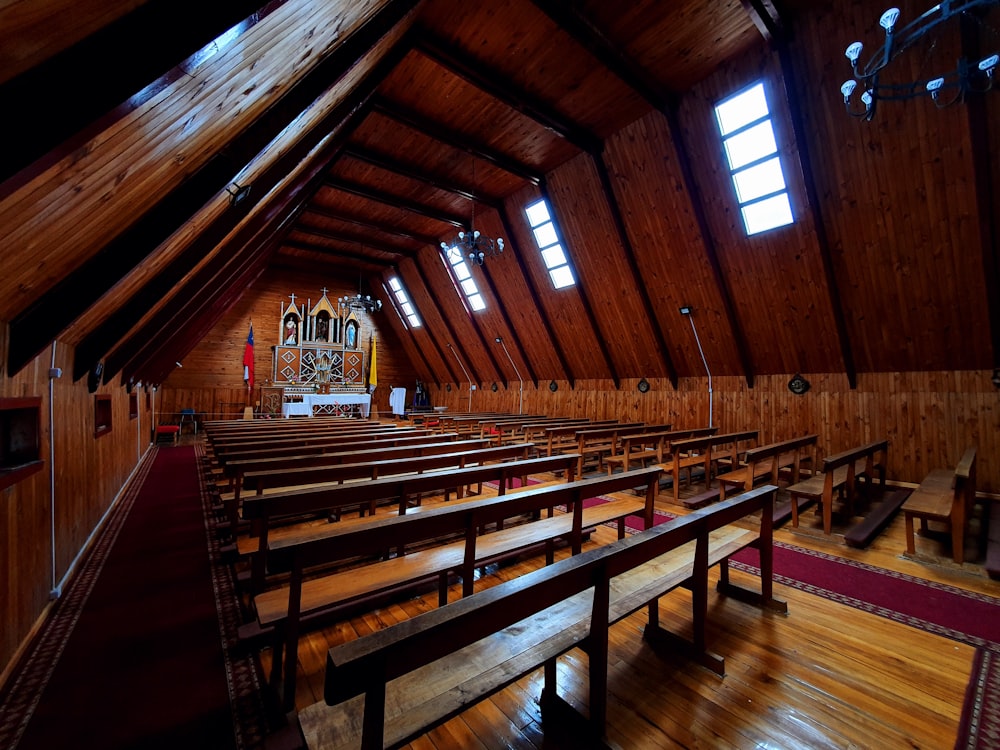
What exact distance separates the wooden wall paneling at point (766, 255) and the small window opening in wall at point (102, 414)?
310 inches

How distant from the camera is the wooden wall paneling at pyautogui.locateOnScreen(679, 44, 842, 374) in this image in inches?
205

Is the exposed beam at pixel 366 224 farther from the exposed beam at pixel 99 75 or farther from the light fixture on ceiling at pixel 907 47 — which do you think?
the light fixture on ceiling at pixel 907 47

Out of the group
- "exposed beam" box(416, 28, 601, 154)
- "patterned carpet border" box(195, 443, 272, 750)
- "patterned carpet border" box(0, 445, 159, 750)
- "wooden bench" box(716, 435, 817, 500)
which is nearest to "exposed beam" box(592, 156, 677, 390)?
"exposed beam" box(416, 28, 601, 154)

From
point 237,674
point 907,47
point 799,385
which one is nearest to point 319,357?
point 237,674

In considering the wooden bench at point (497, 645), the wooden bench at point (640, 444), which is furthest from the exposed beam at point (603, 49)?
the wooden bench at point (497, 645)

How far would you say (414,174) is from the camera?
793 centimetres

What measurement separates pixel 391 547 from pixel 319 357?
1325 cm

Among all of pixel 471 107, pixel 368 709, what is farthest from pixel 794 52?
pixel 368 709

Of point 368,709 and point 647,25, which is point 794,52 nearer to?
point 647,25

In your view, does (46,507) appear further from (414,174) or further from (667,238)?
(667,238)

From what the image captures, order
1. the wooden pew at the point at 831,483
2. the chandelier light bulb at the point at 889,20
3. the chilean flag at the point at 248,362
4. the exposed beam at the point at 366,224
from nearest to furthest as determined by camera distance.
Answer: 1. the chandelier light bulb at the point at 889,20
2. the wooden pew at the point at 831,483
3. the exposed beam at the point at 366,224
4. the chilean flag at the point at 248,362

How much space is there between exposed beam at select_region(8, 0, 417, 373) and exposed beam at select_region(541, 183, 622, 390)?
6.04 meters

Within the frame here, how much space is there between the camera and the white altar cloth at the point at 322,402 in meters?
12.4

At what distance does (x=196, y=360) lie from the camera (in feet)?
39.1
